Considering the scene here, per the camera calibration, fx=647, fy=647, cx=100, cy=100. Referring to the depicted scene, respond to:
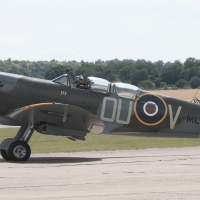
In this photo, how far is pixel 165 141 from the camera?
23938 millimetres

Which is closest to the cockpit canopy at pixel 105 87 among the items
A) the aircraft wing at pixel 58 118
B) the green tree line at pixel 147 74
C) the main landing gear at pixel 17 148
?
the aircraft wing at pixel 58 118

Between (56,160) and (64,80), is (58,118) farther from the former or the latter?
(56,160)

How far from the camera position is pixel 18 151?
1531 cm

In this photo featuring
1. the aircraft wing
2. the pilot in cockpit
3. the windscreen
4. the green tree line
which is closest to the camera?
the aircraft wing

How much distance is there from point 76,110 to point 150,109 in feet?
7.47

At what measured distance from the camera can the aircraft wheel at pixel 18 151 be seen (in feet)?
50.0

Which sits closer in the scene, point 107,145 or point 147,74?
point 107,145

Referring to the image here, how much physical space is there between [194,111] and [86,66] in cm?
5853

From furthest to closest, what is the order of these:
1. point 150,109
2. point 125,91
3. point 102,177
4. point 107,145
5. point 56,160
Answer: point 107,145
point 150,109
point 125,91
point 56,160
point 102,177

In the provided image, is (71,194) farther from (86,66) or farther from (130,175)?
(86,66)

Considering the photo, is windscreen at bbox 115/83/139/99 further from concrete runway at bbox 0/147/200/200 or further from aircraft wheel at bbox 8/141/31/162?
aircraft wheel at bbox 8/141/31/162

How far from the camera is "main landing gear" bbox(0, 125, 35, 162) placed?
600 inches

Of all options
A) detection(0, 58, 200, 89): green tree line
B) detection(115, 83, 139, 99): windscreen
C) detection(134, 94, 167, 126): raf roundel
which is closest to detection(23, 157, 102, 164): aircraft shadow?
detection(134, 94, 167, 126): raf roundel

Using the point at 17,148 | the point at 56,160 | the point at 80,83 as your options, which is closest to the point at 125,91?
the point at 80,83
